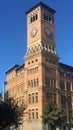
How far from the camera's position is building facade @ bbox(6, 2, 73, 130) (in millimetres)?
90000

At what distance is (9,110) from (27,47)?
190 feet

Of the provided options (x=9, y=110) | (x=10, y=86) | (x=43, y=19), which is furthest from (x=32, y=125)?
(x=9, y=110)

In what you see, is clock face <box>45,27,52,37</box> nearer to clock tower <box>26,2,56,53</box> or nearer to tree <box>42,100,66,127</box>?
clock tower <box>26,2,56,53</box>

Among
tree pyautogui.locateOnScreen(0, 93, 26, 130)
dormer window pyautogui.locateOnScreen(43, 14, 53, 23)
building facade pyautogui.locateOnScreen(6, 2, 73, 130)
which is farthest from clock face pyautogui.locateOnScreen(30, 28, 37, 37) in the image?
tree pyautogui.locateOnScreen(0, 93, 26, 130)

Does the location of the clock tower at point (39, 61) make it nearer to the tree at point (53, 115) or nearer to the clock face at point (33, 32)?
the clock face at point (33, 32)

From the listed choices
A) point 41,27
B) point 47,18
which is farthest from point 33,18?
point 41,27

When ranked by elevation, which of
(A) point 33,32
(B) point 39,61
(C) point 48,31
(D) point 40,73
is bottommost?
(D) point 40,73

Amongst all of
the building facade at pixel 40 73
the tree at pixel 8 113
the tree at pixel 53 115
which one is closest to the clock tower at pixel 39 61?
the building facade at pixel 40 73

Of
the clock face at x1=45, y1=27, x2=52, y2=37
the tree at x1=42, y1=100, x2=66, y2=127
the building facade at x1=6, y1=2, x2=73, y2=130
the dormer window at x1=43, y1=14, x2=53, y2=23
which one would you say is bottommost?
the tree at x1=42, y1=100, x2=66, y2=127

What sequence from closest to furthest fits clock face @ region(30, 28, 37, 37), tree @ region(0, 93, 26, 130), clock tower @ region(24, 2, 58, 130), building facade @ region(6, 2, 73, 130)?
tree @ region(0, 93, 26, 130) < clock tower @ region(24, 2, 58, 130) < building facade @ region(6, 2, 73, 130) < clock face @ region(30, 28, 37, 37)

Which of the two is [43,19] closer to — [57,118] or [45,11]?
[45,11]

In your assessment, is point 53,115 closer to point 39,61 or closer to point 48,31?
point 39,61

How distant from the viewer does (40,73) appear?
296ft

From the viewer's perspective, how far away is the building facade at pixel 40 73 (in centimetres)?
9000
